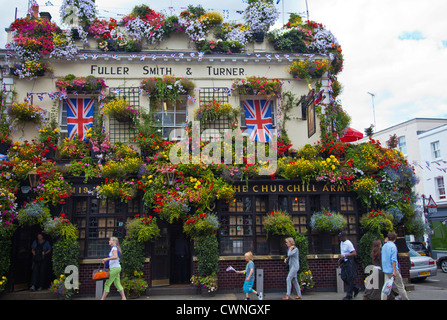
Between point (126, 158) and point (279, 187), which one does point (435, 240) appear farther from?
point (126, 158)

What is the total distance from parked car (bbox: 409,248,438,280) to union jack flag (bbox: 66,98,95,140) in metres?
14.3

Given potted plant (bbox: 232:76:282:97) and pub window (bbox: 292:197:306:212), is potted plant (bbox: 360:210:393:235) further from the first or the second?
potted plant (bbox: 232:76:282:97)

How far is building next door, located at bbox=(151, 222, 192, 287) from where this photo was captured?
1290 cm

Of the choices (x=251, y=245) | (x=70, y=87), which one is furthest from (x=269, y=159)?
(x=70, y=87)

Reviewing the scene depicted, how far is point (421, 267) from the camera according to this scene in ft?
51.5

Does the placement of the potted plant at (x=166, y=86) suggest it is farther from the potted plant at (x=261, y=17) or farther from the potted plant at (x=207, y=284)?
the potted plant at (x=207, y=284)

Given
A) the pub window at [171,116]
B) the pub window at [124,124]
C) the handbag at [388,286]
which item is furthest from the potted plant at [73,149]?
the handbag at [388,286]

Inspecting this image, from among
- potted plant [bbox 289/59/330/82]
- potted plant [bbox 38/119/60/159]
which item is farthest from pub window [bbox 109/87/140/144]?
potted plant [bbox 289/59/330/82]

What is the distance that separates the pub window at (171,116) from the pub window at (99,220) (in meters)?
2.93

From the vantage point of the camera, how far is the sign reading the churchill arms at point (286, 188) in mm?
13081

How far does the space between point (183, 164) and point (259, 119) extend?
12.2 ft

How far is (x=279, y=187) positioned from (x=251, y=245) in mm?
2257

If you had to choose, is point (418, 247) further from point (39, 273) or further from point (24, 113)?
point (24, 113)

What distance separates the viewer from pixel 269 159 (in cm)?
1342
